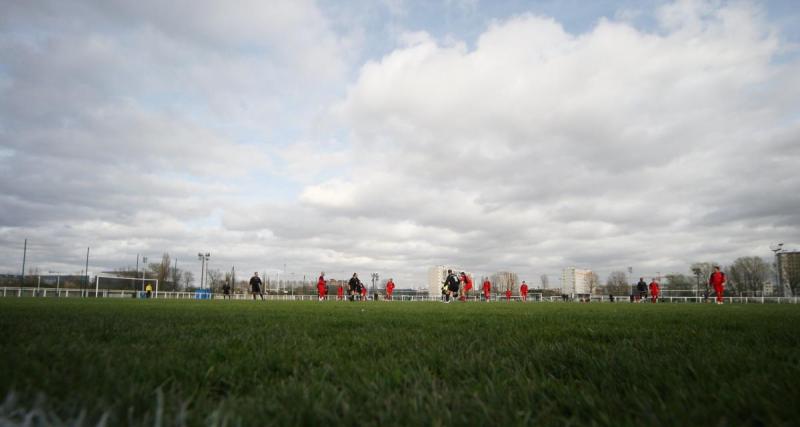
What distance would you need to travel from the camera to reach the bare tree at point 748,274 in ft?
289

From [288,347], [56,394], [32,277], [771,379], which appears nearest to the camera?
[56,394]

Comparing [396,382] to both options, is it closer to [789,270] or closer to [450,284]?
[450,284]

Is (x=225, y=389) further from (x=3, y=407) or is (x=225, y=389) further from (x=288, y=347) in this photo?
(x=288, y=347)

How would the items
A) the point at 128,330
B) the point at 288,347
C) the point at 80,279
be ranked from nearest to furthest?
the point at 288,347, the point at 128,330, the point at 80,279

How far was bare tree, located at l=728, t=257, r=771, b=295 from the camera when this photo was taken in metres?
87.9

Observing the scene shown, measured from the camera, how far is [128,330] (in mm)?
5559

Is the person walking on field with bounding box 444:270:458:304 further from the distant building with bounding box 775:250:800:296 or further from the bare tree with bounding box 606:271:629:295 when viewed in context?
the bare tree with bounding box 606:271:629:295

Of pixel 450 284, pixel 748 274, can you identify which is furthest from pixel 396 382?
pixel 748 274

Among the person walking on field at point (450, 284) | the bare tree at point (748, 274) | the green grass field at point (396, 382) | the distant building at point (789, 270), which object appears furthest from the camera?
the bare tree at point (748, 274)

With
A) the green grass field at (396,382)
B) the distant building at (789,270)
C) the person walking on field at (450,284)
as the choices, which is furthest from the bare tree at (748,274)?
the green grass field at (396,382)

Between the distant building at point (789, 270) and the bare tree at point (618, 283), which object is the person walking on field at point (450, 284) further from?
the bare tree at point (618, 283)

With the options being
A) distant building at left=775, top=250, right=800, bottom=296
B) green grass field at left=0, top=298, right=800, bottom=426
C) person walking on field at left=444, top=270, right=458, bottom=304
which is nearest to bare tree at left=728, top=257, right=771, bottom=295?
distant building at left=775, top=250, right=800, bottom=296

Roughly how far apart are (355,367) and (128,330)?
3.72 m

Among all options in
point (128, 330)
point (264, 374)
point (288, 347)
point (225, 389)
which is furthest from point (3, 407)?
point (128, 330)
